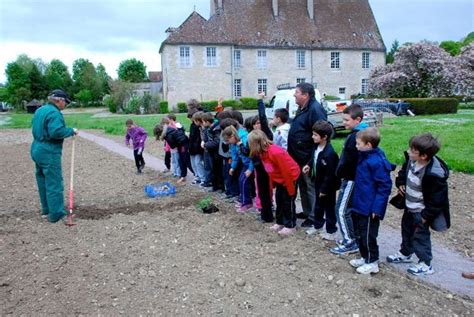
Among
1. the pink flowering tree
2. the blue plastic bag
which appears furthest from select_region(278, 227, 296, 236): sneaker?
the pink flowering tree

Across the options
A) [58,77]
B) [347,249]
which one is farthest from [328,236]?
[58,77]

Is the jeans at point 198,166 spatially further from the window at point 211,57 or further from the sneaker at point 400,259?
the window at point 211,57

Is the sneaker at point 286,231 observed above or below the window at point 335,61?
below

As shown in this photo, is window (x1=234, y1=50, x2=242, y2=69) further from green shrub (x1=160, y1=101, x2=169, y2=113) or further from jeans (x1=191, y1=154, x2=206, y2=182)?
jeans (x1=191, y1=154, x2=206, y2=182)

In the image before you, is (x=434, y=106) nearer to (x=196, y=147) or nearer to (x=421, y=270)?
(x=196, y=147)

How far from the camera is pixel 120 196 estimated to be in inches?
320

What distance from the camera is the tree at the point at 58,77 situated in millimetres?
87762

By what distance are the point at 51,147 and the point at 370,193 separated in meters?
4.62

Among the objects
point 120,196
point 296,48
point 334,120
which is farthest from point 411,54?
point 120,196

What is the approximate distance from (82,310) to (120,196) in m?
4.48

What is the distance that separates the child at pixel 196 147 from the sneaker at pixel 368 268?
4.59 meters

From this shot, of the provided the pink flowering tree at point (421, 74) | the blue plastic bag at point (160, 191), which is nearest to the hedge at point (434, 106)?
the pink flowering tree at point (421, 74)

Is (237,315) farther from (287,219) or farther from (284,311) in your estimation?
(287,219)

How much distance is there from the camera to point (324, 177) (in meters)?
5.21
